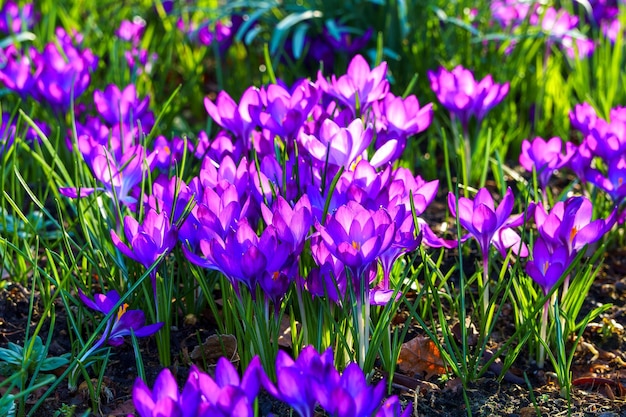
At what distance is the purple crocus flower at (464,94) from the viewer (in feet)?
7.20

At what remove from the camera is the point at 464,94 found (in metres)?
2.18

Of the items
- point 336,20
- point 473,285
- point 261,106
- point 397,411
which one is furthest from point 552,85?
point 397,411

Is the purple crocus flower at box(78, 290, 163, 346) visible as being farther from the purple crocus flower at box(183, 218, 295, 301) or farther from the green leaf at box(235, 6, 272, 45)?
the green leaf at box(235, 6, 272, 45)

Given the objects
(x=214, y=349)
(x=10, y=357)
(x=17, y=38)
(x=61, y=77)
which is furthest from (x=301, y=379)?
Result: (x=17, y=38)

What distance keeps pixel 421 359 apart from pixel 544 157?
24.6 inches

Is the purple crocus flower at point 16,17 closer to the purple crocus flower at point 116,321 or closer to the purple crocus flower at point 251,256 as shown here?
the purple crocus flower at point 116,321

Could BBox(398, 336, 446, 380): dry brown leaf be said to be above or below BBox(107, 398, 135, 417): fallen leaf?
above

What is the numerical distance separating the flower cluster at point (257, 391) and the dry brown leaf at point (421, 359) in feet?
1.39

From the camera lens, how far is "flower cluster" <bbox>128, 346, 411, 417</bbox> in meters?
1.11

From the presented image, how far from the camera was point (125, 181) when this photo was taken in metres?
1.72

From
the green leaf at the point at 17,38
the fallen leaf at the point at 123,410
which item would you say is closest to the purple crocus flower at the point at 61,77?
the green leaf at the point at 17,38

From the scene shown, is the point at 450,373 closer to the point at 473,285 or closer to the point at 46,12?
the point at 473,285

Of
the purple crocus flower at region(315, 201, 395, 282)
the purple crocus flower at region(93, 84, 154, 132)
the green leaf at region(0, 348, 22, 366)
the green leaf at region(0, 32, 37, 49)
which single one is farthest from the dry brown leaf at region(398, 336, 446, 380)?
the green leaf at region(0, 32, 37, 49)

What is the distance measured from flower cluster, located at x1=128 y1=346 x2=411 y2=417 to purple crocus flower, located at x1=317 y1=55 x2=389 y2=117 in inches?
33.2
